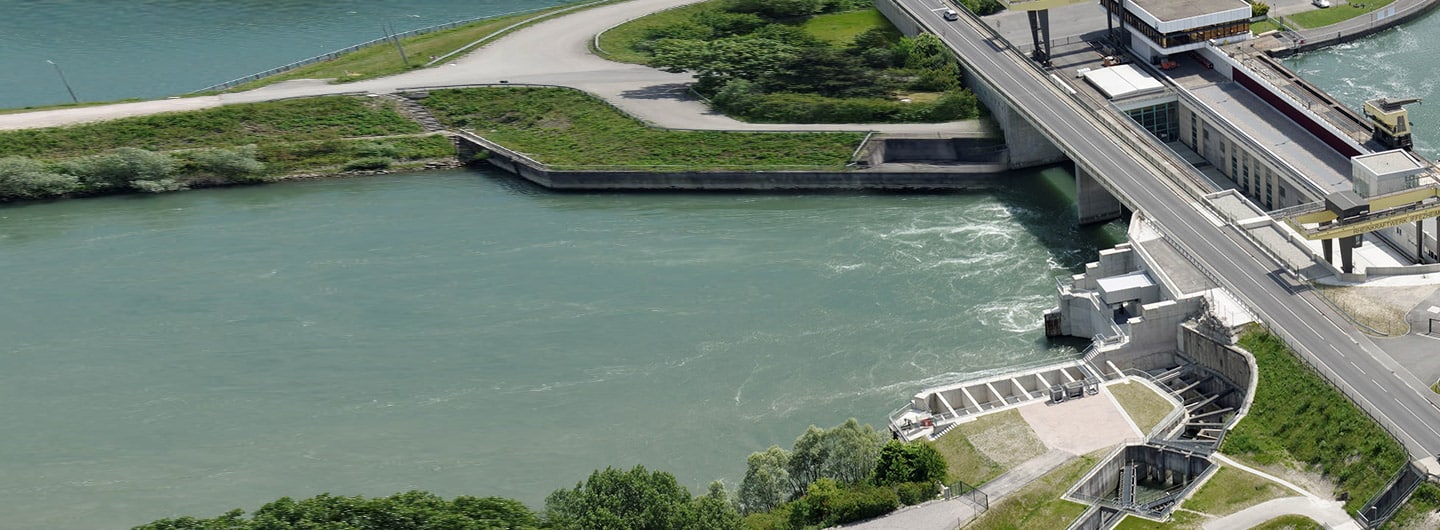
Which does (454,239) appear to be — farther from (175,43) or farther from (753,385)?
(175,43)

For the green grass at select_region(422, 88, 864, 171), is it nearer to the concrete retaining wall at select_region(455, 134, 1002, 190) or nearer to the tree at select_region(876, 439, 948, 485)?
the concrete retaining wall at select_region(455, 134, 1002, 190)

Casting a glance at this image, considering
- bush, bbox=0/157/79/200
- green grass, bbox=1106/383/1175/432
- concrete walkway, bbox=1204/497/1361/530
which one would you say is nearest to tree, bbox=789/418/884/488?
green grass, bbox=1106/383/1175/432

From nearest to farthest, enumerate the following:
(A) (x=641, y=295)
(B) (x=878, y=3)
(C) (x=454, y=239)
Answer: (A) (x=641, y=295) < (C) (x=454, y=239) < (B) (x=878, y=3)

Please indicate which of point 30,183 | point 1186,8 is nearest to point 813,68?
point 1186,8

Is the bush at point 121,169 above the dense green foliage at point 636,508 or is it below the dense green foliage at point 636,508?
above

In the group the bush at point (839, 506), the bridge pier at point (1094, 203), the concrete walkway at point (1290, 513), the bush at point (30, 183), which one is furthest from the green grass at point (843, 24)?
the concrete walkway at point (1290, 513)

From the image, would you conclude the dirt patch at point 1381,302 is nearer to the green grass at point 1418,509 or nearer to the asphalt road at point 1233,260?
the asphalt road at point 1233,260

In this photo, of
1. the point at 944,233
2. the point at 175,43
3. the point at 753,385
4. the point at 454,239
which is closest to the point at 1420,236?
the point at 944,233
